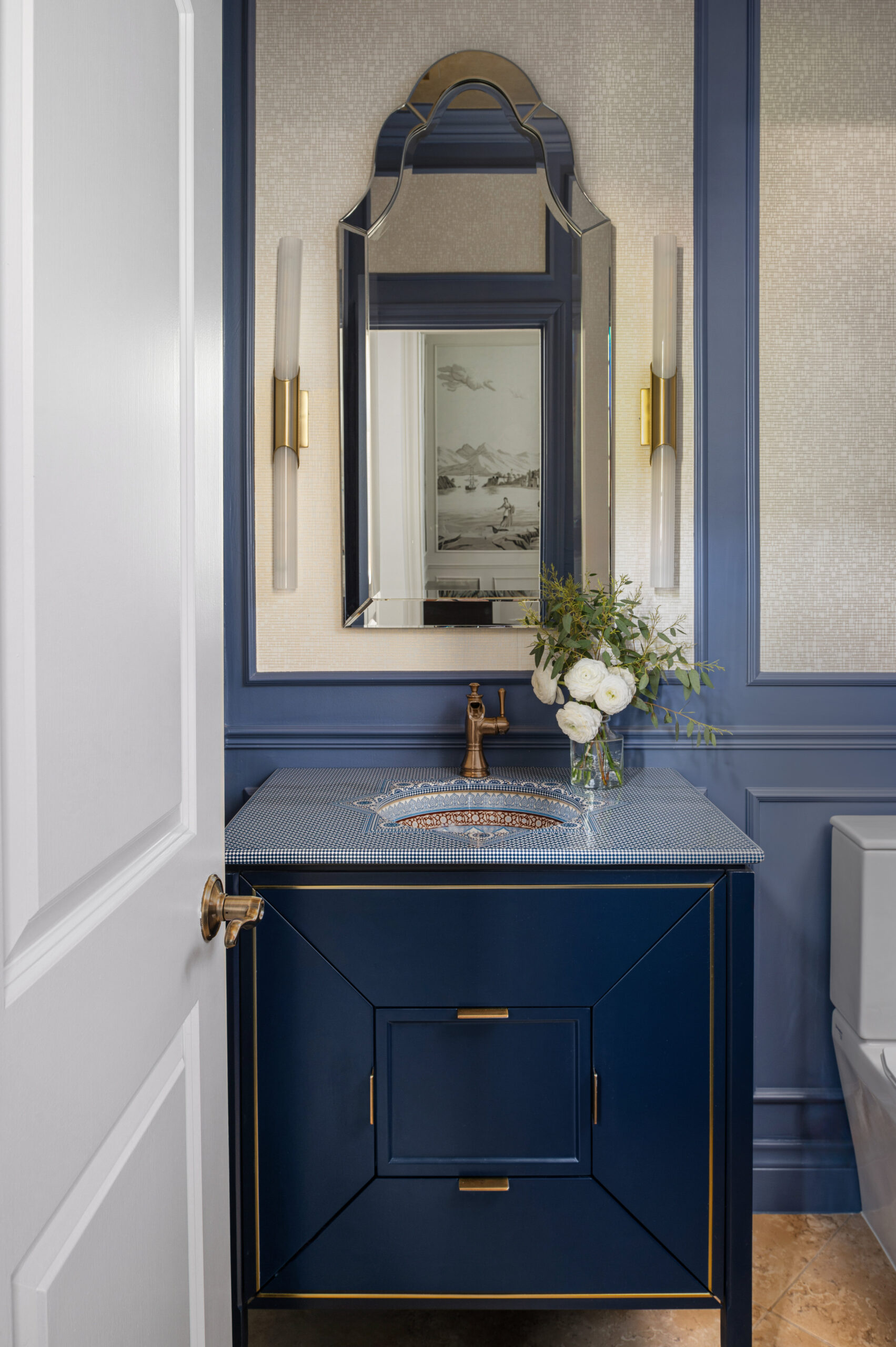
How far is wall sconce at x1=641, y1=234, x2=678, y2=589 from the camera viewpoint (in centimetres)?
166

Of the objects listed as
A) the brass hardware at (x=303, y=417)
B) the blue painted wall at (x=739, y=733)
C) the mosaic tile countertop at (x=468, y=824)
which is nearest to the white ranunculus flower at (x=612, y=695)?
the mosaic tile countertop at (x=468, y=824)

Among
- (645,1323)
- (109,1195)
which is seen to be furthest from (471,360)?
(645,1323)

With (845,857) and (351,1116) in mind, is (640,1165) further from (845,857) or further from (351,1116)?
(845,857)

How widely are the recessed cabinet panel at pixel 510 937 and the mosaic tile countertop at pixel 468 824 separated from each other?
5 cm

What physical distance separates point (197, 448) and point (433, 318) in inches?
39.7

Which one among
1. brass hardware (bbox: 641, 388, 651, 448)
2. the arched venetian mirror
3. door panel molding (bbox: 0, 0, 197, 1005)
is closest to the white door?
door panel molding (bbox: 0, 0, 197, 1005)

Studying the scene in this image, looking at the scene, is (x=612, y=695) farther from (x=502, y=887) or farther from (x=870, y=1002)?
(x=870, y=1002)

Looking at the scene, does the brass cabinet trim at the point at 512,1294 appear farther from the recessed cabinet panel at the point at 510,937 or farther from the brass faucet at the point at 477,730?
the brass faucet at the point at 477,730

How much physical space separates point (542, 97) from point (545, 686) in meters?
1.13

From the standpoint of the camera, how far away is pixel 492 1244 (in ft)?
4.05

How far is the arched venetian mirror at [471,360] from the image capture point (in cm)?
166

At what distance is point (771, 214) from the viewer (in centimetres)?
167

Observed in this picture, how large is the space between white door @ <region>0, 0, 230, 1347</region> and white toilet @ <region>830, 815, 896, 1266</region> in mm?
1114

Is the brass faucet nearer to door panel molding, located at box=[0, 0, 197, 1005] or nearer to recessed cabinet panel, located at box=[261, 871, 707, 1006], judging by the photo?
recessed cabinet panel, located at box=[261, 871, 707, 1006]
